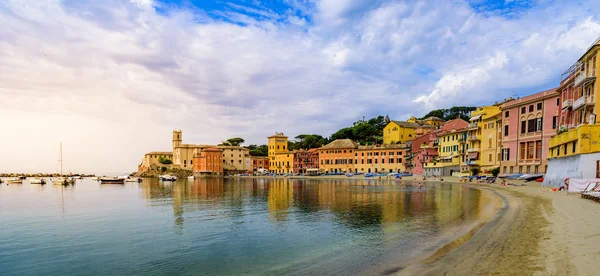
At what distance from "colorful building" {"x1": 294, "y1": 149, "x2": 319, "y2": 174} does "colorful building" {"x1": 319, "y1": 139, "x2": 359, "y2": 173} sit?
158 inches

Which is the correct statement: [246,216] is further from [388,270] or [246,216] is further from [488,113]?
[488,113]

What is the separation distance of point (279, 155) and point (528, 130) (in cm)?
9714

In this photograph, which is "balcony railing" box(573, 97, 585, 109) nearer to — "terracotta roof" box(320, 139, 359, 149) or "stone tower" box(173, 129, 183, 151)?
"terracotta roof" box(320, 139, 359, 149)

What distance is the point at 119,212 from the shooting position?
3397 cm

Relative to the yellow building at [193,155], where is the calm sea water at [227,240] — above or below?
above

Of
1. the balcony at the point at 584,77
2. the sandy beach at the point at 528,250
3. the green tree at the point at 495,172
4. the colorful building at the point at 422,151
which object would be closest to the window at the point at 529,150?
the green tree at the point at 495,172

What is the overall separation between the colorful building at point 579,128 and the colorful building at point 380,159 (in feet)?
195

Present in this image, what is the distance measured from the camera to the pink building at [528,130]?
179 feet

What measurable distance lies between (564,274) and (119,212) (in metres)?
35.1

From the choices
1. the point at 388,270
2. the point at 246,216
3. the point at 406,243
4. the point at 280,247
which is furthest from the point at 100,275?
the point at 246,216

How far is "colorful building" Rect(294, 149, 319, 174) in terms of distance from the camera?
433ft

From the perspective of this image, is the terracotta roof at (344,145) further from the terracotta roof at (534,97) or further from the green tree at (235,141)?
the green tree at (235,141)

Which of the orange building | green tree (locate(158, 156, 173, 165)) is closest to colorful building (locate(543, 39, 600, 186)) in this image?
the orange building

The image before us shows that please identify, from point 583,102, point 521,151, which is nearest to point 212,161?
point 521,151
